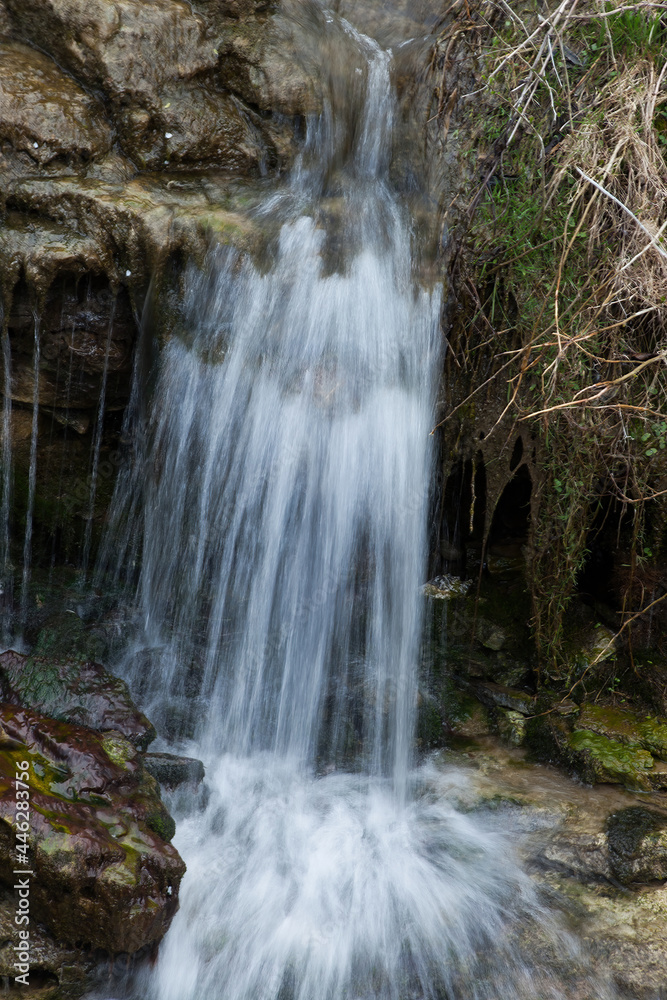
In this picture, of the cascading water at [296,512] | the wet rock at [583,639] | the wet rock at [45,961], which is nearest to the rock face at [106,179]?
the cascading water at [296,512]

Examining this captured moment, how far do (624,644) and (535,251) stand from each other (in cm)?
215

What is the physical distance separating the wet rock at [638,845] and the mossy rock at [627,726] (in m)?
0.45

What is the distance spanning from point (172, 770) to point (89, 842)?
0.86 metres

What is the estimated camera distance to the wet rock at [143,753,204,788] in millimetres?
3537

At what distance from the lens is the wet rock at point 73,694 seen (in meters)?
3.50

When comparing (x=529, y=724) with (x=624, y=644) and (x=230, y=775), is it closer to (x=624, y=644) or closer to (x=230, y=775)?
(x=624, y=644)

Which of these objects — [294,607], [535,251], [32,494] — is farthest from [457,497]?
[32,494]

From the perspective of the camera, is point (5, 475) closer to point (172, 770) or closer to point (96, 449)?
point (96, 449)

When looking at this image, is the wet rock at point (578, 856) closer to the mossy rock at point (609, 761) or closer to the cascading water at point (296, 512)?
the mossy rock at point (609, 761)

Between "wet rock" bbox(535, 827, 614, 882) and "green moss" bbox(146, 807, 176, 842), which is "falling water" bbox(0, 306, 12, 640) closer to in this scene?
"green moss" bbox(146, 807, 176, 842)

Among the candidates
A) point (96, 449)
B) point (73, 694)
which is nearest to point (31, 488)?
point (96, 449)

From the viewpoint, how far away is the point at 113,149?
4.26 metres

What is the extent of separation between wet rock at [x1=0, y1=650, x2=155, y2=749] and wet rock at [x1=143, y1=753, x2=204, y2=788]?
9cm

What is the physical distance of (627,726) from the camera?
383 cm
